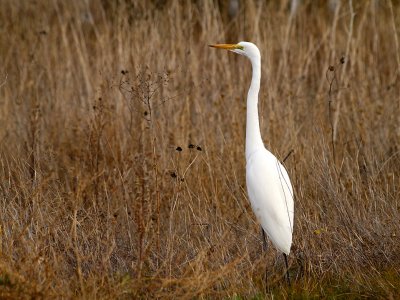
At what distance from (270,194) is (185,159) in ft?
3.92

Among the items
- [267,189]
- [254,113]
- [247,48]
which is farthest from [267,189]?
[247,48]

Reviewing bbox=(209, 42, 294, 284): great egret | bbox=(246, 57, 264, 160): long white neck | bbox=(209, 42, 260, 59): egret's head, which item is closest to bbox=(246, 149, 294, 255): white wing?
bbox=(209, 42, 294, 284): great egret

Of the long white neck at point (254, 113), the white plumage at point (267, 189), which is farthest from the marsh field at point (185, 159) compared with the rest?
the long white neck at point (254, 113)

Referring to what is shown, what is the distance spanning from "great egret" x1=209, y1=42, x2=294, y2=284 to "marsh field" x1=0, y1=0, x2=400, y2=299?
133 mm

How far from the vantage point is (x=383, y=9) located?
22.9 ft

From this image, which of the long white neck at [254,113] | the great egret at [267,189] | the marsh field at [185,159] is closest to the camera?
the marsh field at [185,159]

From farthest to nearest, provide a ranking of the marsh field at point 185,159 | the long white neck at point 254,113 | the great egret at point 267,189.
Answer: the long white neck at point 254,113, the great egret at point 267,189, the marsh field at point 185,159

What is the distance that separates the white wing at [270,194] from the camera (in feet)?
11.8

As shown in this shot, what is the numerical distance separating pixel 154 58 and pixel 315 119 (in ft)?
3.91

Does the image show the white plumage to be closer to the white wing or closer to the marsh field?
the white wing

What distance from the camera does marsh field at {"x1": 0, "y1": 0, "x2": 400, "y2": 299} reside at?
10.7ft

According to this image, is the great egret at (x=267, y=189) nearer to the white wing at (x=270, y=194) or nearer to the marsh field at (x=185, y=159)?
the white wing at (x=270, y=194)

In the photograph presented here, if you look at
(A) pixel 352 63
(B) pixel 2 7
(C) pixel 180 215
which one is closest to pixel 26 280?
(C) pixel 180 215

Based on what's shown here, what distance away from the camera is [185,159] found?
15.7 ft
